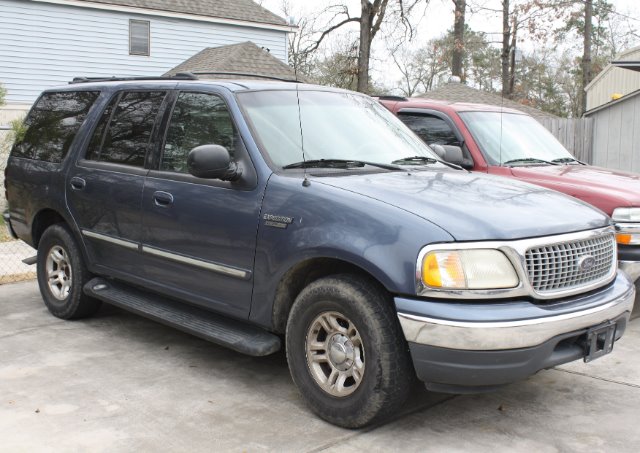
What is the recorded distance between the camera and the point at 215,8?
78.8 feet

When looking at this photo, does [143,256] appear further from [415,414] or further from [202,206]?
[415,414]

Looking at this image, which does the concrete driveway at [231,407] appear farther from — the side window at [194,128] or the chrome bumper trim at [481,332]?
the side window at [194,128]

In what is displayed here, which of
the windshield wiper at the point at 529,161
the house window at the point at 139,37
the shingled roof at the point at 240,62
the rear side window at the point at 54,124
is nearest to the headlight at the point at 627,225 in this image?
the windshield wiper at the point at 529,161

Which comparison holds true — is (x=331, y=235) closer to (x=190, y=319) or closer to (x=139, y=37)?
(x=190, y=319)

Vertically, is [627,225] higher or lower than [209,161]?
lower

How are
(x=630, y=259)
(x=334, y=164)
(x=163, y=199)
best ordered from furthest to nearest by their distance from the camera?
1. (x=630, y=259)
2. (x=163, y=199)
3. (x=334, y=164)

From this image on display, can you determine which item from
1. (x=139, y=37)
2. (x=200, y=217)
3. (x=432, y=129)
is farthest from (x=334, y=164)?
(x=139, y=37)

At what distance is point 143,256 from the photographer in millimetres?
5121

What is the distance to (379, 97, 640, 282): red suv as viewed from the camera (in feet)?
19.5

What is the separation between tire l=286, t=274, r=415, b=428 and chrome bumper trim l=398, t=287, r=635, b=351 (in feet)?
0.57

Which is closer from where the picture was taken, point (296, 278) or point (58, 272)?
point (296, 278)

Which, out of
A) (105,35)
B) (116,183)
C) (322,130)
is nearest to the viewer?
(322,130)

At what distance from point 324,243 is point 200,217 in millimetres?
1090

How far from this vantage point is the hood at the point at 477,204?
143 inches
